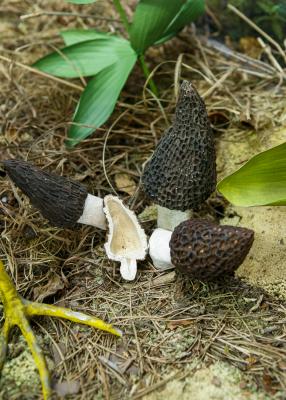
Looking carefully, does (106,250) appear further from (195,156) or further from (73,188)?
(195,156)

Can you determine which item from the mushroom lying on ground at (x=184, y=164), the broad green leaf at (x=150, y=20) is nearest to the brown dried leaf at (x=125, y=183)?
the mushroom lying on ground at (x=184, y=164)

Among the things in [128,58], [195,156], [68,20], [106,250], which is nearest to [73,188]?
[106,250]

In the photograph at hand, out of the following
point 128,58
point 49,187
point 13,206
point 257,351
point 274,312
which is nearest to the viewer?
point 257,351

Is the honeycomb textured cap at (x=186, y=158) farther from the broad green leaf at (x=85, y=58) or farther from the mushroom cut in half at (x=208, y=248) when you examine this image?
the broad green leaf at (x=85, y=58)

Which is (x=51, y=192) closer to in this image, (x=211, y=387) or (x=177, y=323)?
(x=177, y=323)

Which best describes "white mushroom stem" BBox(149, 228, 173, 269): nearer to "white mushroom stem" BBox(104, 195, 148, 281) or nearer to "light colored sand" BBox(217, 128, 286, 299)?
"white mushroom stem" BBox(104, 195, 148, 281)
